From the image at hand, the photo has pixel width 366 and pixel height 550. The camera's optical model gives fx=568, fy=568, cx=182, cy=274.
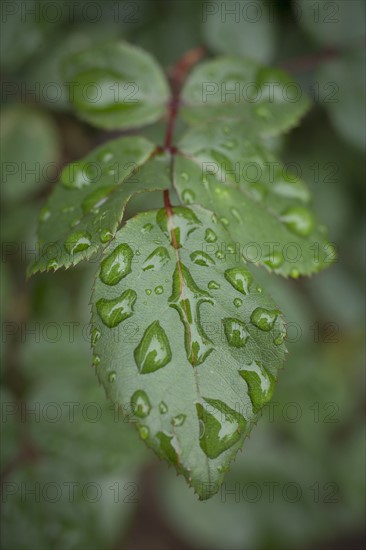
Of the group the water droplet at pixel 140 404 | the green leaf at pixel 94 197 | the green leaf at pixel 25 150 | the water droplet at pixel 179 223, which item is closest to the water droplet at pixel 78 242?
the green leaf at pixel 94 197

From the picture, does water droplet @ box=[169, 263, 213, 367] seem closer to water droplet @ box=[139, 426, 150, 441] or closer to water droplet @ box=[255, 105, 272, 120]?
water droplet @ box=[139, 426, 150, 441]

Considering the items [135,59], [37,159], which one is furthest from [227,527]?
[135,59]

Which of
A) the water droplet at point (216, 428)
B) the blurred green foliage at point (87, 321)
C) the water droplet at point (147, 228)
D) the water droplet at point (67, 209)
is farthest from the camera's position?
the blurred green foliage at point (87, 321)

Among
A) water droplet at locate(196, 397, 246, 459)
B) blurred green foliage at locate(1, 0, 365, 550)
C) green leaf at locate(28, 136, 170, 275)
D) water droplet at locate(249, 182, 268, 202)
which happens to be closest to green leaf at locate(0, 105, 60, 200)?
blurred green foliage at locate(1, 0, 365, 550)

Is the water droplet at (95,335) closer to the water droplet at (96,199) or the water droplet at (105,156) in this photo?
the water droplet at (96,199)

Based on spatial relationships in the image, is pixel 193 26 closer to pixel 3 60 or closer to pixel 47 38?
pixel 47 38

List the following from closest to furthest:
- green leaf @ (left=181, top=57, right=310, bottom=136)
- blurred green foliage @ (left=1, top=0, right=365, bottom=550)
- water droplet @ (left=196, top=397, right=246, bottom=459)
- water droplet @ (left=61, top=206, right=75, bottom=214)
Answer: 1. water droplet @ (left=196, top=397, right=246, bottom=459)
2. water droplet @ (left=61, top=206, right=75, bottom=214)
3. green leaf @ (left=181, top=57, right=310, bottom=136)
4. blurred green foliage @ (left=1, top=0, right=365, bottom=550)

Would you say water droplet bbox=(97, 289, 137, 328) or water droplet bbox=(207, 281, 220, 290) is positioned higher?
water droplet bbox=(207, 281, 220, 290)
